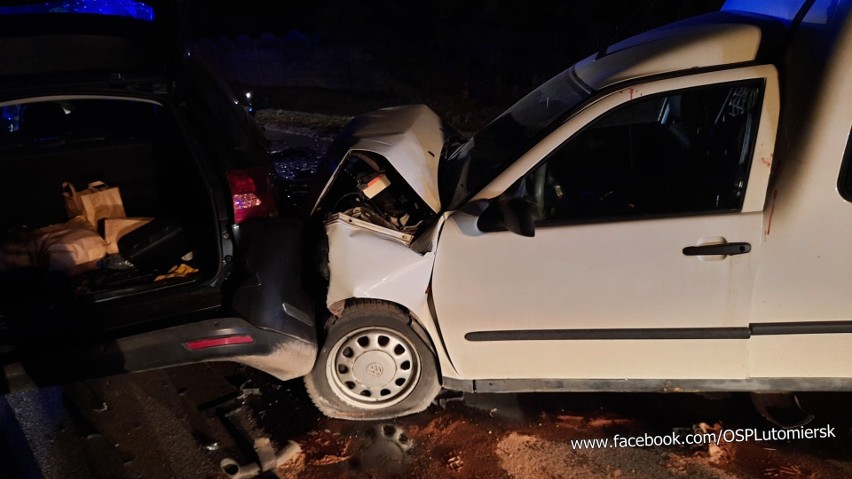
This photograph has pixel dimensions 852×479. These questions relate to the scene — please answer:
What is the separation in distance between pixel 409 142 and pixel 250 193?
3.15 feet

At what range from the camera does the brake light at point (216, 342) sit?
2668 mm

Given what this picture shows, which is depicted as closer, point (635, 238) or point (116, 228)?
point (635, 238)

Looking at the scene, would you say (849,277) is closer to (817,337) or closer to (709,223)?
(817,337)

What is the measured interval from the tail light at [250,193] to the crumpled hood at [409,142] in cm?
59

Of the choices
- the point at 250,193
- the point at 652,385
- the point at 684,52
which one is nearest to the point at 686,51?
the point at 684,52

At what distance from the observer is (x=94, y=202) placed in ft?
12.2

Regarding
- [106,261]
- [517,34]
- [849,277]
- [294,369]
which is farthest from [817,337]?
[517,34]

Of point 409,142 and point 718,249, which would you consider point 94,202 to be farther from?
point 718,249

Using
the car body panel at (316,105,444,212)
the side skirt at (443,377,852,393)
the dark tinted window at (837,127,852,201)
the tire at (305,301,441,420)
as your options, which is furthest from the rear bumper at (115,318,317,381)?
the dark tinted window at (837,127,852,201)

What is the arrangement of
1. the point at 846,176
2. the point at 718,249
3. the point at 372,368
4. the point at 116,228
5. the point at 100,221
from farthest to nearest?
the point at 100,221
the point at 116,228
the point at 372,368
the point at 718,249
the point at 846,176

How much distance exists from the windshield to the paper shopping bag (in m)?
2.27

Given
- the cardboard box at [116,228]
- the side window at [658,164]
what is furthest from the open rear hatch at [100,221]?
the side window at [658,164]

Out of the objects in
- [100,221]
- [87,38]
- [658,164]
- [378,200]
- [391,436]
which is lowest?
[391,436]

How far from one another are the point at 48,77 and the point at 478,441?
2.86 metres
